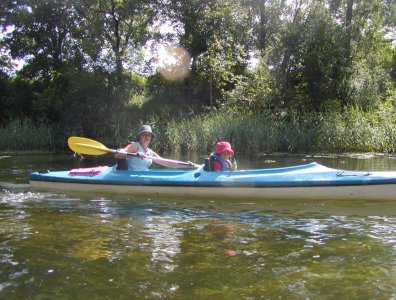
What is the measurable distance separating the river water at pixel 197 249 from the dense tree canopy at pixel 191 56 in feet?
41.8

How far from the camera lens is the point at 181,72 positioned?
73.8 ft

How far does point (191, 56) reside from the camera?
22.1 metres

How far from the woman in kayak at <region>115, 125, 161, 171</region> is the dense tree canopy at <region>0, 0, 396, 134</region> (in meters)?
11.6

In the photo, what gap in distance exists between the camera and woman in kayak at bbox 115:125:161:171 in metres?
7.11

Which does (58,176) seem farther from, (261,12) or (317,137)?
(261,12)

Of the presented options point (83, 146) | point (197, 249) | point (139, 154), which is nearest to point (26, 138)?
point (83, 146)

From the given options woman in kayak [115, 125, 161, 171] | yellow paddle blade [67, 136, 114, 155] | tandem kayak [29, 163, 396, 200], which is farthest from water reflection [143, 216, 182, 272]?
yellow paddle blade [67, 136, 114, 155]

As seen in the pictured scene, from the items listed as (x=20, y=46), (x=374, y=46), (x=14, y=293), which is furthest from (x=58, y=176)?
(x=20, y=46)

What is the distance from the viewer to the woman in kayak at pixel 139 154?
23.3 feet

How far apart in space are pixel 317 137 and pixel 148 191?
28.5 ft

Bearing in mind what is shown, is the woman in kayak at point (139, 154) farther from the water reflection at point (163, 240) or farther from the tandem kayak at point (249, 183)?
the water reflection at point (163, 240)

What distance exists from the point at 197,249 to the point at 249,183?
7.73 ft

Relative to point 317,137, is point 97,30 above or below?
above

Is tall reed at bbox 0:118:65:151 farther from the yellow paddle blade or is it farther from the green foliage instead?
the yellow paddle blade
